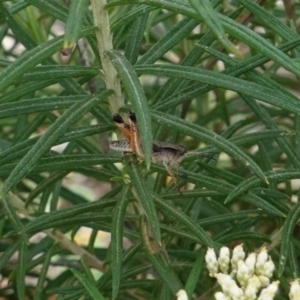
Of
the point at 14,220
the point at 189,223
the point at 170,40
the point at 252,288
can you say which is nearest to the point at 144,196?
Answer: the point at 189,223

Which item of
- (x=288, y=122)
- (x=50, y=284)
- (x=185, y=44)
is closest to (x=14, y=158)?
(x=50, y=284)

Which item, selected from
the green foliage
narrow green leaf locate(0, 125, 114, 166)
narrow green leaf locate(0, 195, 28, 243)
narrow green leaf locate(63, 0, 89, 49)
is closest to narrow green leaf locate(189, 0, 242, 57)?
the green foliage

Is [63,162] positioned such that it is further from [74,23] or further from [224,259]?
[74,23]

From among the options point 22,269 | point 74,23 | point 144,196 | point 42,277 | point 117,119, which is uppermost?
point 74,23

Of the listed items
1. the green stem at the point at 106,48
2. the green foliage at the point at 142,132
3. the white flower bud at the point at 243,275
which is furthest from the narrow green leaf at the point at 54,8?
the white flower bud at the point at 243,275

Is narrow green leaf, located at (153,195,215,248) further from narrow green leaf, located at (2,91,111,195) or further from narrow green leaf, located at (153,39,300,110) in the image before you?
narrow green leaf, located at (2,91,111,195)

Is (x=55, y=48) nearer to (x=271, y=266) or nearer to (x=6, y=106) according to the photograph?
(x=6, y=106)
